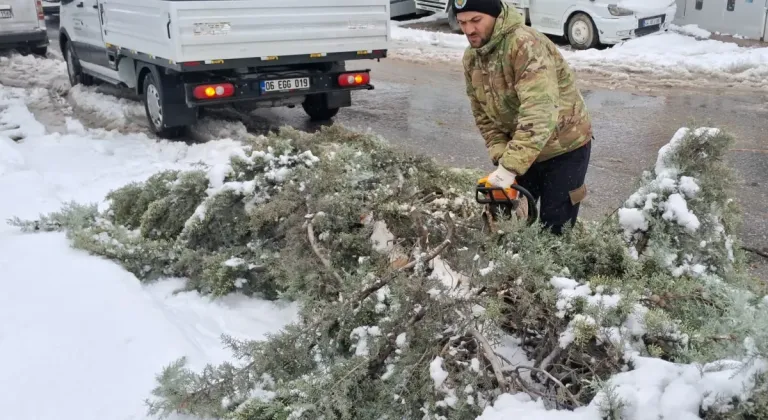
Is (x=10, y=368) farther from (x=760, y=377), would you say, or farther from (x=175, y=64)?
(x=175, y=64)

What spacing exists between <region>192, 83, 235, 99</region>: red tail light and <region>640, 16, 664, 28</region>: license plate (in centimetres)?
931

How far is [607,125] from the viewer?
809cm

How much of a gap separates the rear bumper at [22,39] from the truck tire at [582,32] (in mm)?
10473

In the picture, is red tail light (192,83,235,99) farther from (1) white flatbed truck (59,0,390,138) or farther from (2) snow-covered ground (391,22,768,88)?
(2) snow-covered ground (391,22,768,88)

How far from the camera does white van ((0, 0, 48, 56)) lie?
505 inches

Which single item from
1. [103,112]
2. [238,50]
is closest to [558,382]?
[238,50]

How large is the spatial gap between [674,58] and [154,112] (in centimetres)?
909

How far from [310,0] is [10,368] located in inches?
206

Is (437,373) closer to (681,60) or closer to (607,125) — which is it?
(607,125)

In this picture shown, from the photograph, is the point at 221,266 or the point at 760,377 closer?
the point at 760,377

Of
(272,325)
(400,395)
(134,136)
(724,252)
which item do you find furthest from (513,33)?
(134,136)

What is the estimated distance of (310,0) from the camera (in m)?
7.25

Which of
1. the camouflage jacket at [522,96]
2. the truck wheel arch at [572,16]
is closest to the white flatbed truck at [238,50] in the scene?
the camouflage jacket at [522,96]

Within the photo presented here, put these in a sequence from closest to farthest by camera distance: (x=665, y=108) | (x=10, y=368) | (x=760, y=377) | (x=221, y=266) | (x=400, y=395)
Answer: (x=760, y=377), (x=400, y=395), (x=10, y=368), (x=221, y=266), (x=665, y=108)
